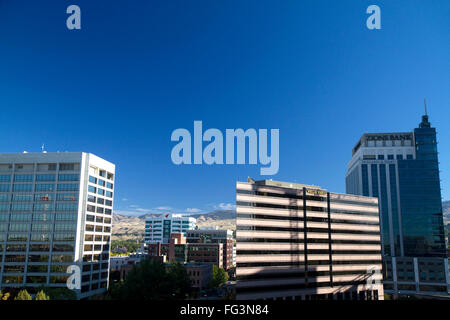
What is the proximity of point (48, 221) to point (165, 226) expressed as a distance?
4138 inches

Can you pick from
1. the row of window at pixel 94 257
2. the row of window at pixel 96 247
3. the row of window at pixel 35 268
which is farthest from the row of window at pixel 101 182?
the row of window at pixel 35 268

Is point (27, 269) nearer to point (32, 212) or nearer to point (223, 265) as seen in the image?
point (32, 212)

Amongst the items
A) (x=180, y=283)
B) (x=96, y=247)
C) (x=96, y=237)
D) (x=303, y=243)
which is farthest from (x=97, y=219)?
(x=303, y=243)

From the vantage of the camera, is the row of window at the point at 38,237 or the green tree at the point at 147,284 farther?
the row of window at the point at 38,237

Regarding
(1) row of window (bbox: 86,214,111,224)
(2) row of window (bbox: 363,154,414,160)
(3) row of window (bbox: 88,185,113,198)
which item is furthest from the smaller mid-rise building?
(2) row of window (bbox: 363,154,414,160)

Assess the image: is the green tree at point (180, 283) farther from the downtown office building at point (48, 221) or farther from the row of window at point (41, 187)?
the row of window at point (41, 187)

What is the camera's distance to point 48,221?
2928 inches

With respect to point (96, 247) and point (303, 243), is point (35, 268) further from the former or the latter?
point (303, 243)

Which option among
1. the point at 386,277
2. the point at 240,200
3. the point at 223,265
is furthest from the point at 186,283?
the point at 386,277

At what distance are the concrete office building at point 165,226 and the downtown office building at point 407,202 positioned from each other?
88.4 meters

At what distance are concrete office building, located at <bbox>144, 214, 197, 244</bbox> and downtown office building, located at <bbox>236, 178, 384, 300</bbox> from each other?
110493 mm

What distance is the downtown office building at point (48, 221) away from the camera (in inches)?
2813

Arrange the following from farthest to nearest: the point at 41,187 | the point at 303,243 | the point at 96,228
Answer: the point at 96,228 < the point at 41,187 < the point at 303,243

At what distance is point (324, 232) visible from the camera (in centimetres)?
7469
